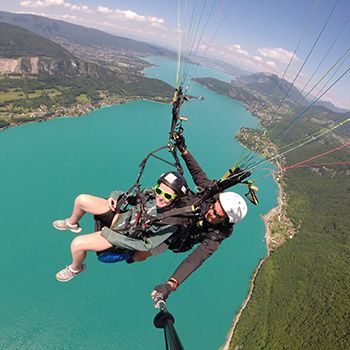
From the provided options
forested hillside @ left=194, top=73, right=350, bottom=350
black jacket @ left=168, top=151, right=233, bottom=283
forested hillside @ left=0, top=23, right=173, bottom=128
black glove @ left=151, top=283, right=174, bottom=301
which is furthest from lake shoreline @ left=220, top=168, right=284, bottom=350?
forested hillside @ left=0, top=23, right=173, bottom=128

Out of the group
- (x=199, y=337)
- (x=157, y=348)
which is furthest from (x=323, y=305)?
(x=157, y=348)

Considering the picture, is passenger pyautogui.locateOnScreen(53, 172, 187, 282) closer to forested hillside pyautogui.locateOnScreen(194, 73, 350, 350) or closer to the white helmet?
the white helmet

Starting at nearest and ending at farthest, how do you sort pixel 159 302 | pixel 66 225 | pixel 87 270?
pixel 159 302 < pixel 66 225 < pixel 87 270

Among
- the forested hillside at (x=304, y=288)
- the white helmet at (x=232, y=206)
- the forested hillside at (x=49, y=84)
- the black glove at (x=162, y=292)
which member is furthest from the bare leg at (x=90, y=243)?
the forested hillside at (x=49, y=84)

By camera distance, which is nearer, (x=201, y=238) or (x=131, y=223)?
(x=131, y=223)

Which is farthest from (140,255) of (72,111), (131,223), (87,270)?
(72,111)

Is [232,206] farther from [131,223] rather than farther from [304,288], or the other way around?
[304,288]
